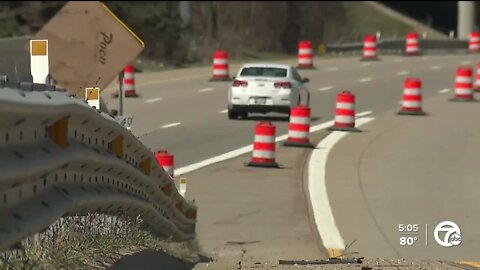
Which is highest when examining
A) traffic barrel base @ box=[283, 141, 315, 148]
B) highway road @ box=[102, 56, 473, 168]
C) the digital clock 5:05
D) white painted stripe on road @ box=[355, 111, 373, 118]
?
the digital clock 5:05

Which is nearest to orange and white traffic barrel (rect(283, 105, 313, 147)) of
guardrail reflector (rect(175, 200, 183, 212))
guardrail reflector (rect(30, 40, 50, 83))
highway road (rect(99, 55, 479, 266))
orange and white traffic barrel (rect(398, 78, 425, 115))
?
highway road (rect(99, 55, 479, 266))

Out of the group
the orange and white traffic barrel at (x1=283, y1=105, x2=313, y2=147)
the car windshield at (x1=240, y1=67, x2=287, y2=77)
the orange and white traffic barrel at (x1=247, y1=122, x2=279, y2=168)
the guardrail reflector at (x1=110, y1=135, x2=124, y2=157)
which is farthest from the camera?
the car windshield at (x1=240, y1=67, x2=287, y2=77)

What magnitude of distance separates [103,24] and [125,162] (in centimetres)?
677

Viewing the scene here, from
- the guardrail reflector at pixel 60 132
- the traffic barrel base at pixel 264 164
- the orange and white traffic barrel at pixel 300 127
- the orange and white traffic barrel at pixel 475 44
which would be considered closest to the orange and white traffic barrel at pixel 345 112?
the orange and white traffic barrel at pixel 300 127

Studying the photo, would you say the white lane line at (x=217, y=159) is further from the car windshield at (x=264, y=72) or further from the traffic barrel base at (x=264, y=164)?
the car windshield at (x=264, y=72)

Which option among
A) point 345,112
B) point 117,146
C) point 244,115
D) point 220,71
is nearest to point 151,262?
point 117,146

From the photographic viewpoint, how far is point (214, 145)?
2394 cm

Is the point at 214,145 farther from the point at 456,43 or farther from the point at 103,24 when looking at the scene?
the point at 456,43

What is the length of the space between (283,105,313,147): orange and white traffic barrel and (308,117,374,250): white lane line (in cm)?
34

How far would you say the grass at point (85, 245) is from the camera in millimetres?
7006

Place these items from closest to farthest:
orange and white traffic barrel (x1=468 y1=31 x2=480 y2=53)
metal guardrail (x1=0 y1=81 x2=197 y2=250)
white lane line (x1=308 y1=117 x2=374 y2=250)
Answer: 1. metal guardrail (x1=0 y1=81 x2=197 y2=250)
2. white lane line (x1=308 y1=117 x2=374 y2=250)
3. orange and white traffic barrel (x1=468 y1=31 x2=480 y2=53)

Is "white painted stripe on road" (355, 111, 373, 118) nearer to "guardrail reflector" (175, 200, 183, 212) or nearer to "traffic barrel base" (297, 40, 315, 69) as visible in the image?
"traffic barrel base" (297, 40, 315, 69)

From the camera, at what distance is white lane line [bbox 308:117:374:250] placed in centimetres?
1413

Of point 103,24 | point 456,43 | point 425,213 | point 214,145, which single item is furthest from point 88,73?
point 456,43
